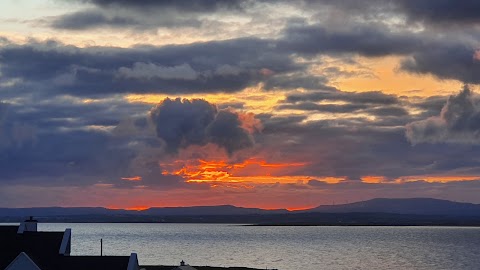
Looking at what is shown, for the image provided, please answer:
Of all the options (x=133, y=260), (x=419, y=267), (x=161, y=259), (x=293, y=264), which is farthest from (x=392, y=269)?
(x=133, y=260)

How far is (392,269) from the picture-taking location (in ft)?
558

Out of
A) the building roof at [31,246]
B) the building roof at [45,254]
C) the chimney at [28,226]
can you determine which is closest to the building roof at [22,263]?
the building roof at [45,254]

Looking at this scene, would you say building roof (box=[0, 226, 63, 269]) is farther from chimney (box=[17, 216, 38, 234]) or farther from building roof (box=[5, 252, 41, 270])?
building roof (box=[5, 252, 41, 270])

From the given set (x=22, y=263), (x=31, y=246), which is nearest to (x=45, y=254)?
(x=31, y=246)

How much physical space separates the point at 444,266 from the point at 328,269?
29539mm

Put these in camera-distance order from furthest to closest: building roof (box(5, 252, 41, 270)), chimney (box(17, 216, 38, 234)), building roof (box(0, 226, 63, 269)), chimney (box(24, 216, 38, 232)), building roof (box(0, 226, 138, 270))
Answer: chimney (box(24, 216, 38, 232)) < chimney (box(17, 216, 38, 234)) < building roof (box(0, 226, 63, 269)) < building roof (box(0, 226, 138, 270)) < building roof (box(5, 252, 41, 270))

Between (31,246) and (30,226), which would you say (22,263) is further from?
(30,226)

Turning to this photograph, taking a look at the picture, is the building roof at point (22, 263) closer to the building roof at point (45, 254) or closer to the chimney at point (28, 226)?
the building roof at point (45, 254)

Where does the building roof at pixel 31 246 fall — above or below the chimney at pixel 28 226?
below

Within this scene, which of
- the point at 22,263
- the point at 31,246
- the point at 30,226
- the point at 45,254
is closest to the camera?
the point at 22,263

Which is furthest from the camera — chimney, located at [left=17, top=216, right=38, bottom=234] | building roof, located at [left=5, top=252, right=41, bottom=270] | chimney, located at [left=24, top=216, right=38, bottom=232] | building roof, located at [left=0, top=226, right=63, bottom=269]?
chimney, located at [left=24, top=216, right=38, bottom=232]

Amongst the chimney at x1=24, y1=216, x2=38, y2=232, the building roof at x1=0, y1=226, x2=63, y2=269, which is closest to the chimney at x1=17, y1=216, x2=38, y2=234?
the chimney at x1=24, y1=216, x2=38, y2=232

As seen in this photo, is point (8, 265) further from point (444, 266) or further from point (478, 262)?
point (478, 262)

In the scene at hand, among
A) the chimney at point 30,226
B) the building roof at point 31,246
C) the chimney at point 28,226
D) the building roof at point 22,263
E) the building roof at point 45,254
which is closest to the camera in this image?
the building roof at point 22,263
